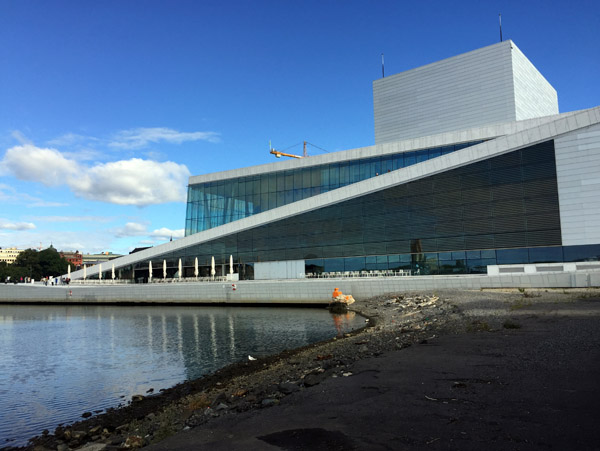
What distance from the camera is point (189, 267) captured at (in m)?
54.4

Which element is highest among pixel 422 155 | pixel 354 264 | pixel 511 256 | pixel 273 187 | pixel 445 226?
pixel 422 155

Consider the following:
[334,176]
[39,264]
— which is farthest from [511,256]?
[39,264]

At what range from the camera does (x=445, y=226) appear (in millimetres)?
39688

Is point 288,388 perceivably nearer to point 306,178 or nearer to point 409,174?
point 409,174

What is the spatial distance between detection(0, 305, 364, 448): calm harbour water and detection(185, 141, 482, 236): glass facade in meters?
18.7

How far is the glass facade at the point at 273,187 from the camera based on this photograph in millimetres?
47281

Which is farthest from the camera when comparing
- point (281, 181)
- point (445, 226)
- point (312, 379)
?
point (281, 181)

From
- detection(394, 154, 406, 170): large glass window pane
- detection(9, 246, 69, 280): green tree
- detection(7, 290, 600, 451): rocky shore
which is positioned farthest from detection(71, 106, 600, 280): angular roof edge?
detection(9, 246, 69, 280): green tree

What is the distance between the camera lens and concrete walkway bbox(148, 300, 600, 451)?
6.11 metres

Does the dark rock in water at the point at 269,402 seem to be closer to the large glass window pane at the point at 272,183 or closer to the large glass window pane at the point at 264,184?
the large glass window pane at the point at 272,183

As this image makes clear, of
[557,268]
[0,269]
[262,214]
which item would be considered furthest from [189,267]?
[0,269]

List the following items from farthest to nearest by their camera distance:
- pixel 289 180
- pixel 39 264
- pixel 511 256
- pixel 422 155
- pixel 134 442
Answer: pixel 39 264 < pixel 289 180 < pixel 422 155 < pixel 511 256 < pixel 134 442

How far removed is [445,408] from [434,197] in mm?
34260

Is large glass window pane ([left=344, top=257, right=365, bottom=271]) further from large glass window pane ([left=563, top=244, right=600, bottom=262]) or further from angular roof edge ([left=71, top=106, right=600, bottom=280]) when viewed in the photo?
large glass window pane ([left=563, top=244, right=600, bottom=262])
